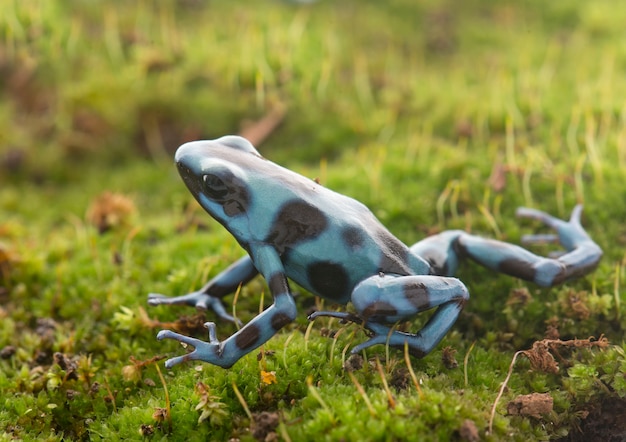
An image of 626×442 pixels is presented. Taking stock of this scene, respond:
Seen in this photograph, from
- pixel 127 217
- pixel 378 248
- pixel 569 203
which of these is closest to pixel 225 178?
pixel 378 248

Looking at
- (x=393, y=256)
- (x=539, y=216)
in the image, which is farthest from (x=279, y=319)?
(x=539, y=216)

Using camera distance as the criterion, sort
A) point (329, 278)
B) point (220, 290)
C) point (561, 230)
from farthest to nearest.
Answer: point (561, 230) → point (220, 290) → point (329, 278)

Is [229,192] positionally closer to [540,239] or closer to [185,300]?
[185,300]

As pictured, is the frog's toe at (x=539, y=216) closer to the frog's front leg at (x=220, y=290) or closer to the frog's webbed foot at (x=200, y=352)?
the frog's front leg at (x=220, y=290)

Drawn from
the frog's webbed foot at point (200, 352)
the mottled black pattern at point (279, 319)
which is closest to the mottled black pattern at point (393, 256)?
the mottled black pattern at point (279, 319)

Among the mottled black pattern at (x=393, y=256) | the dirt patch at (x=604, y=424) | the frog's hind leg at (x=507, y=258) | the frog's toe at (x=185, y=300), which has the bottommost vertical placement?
the dirt patch at (x=604, y=424)

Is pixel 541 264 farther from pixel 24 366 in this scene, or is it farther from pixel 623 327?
pixel 24 366

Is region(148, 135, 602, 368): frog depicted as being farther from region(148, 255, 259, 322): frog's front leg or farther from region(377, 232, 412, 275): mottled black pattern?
region(148, 255, 259, 322): frog's front leg
